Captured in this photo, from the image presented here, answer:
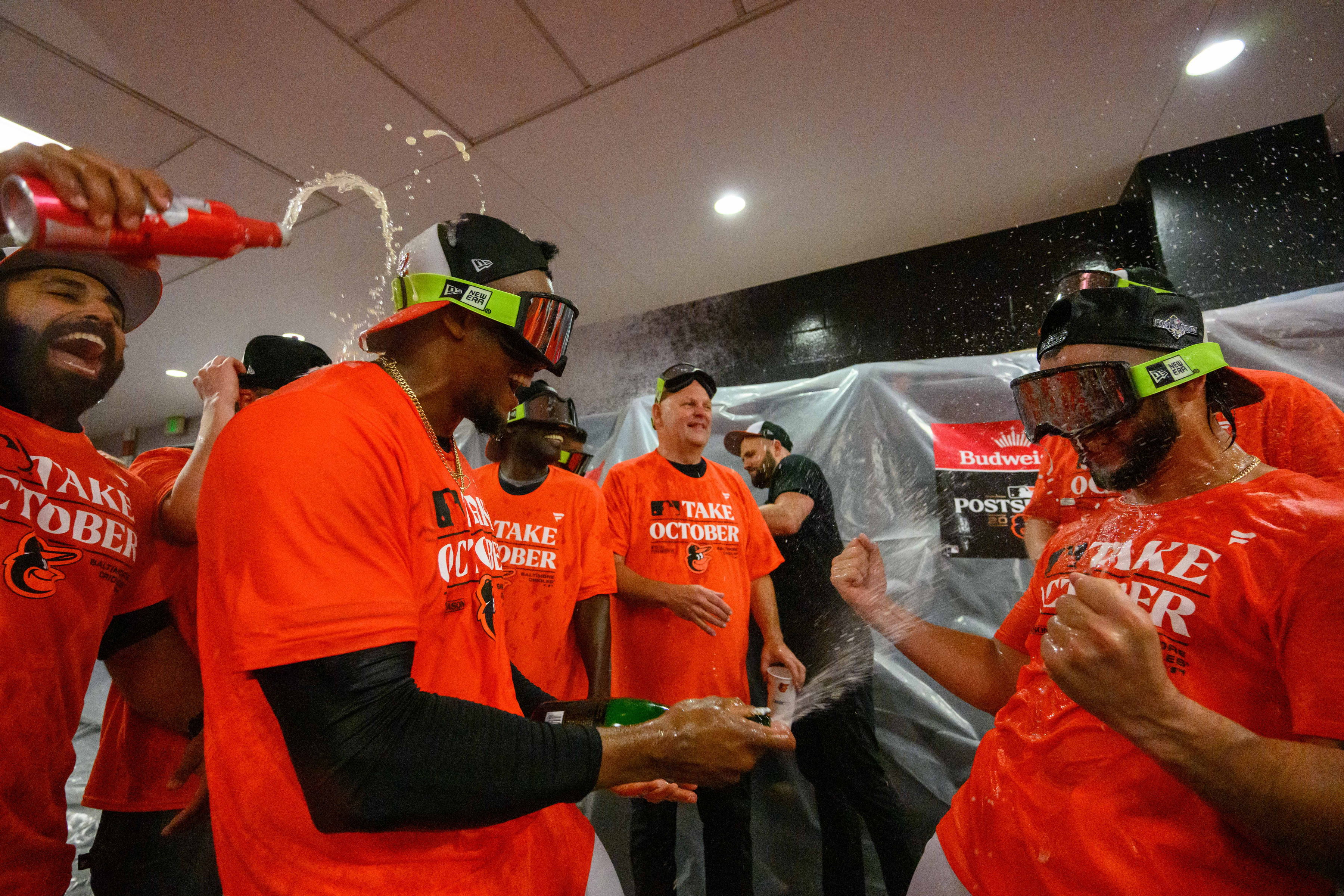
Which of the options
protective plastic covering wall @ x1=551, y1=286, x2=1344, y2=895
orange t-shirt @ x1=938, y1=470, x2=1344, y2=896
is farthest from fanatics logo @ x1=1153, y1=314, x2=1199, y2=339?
protective plastic covering wall @ x1=551, y1=286, x2=1344, y2=895

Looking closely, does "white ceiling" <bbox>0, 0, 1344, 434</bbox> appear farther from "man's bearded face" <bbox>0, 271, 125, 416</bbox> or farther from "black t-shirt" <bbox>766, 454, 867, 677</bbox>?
"black t-shirt" <bbox>766, 454, 867, 677</bbox>

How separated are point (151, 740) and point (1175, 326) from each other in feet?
12.8

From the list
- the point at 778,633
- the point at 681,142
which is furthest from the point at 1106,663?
the point at 681,142

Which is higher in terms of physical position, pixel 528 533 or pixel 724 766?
pixel 528 533

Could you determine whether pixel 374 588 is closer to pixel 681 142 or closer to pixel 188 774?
pixel 188 774

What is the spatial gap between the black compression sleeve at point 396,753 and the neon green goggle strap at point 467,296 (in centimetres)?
95

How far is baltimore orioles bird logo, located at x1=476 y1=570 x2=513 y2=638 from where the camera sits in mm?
1498

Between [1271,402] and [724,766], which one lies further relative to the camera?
[1271,402]

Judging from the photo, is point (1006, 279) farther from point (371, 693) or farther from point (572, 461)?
point (371, 693)

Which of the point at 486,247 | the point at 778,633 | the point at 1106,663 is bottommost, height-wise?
the point at 778,633

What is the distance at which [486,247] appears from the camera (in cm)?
177

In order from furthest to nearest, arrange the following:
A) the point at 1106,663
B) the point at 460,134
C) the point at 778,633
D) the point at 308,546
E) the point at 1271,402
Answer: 1. the point at 460,134
2. the point at 778,633
3. the point at 1271,402
4. the point at 1106,663
5. the point at 308,546

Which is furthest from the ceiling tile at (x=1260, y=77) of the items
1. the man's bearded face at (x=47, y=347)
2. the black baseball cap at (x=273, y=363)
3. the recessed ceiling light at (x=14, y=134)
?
the recessed ceiling light at (x=14, y=134)

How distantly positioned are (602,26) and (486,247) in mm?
2616
